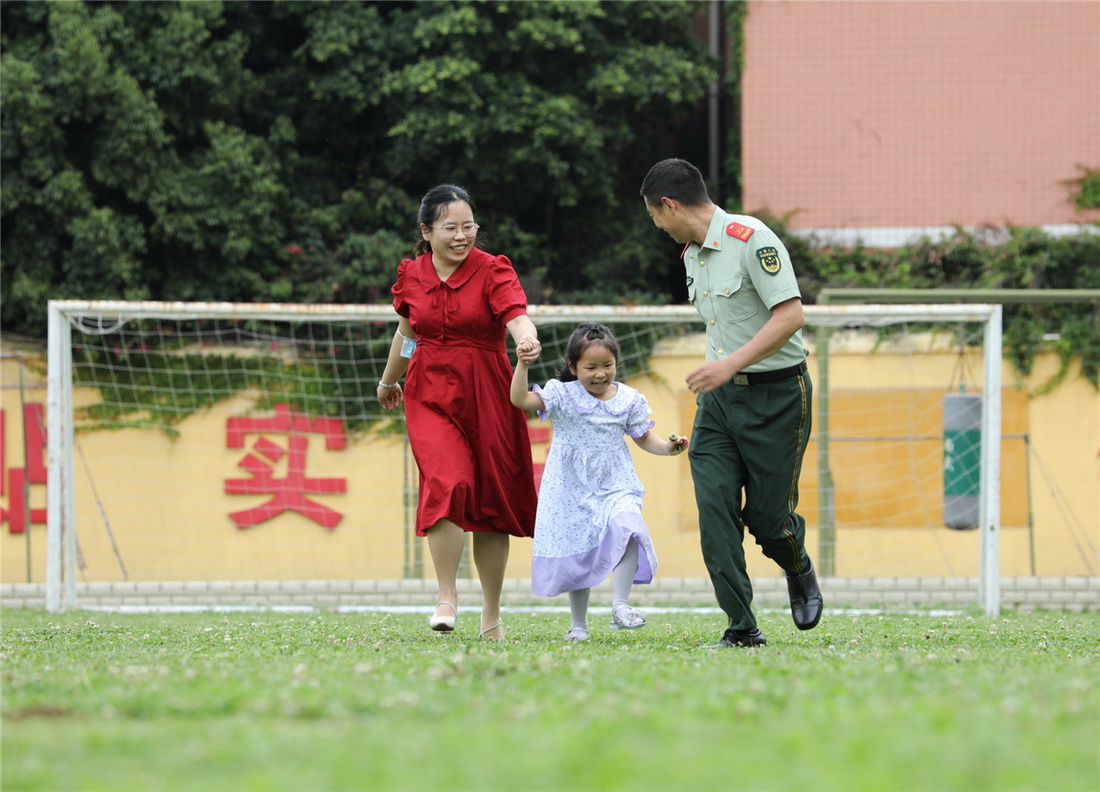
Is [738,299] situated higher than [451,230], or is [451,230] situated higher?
[451,230]

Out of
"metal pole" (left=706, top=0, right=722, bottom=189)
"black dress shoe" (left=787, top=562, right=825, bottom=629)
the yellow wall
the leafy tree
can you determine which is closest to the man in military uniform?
"black dress shoe" (left=787, top=562, right=825, bottom=629)

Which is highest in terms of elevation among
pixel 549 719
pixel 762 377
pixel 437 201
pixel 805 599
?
pixel 437 201

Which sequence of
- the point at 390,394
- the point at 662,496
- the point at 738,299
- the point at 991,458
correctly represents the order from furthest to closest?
1. the point at 662,496
2. the point at 991,458
3. the point at 390,394
4. the point at 738,299

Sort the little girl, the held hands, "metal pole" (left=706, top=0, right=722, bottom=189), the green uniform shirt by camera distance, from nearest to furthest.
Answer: the green uniform shirt < the held hands < the little girl < "metal pole" (left=706, top=0, right=722, bottom=189)

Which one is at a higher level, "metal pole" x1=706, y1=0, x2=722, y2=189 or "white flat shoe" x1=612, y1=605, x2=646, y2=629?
"metal pole" x1=706, y1=0, x2=722, y2=189

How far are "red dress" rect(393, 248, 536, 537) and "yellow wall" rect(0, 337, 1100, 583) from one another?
295 inches

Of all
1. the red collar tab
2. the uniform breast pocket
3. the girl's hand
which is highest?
the red collar tab

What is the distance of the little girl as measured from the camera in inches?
225

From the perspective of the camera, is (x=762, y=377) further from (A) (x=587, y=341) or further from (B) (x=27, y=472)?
(B) (x=27, y=472)

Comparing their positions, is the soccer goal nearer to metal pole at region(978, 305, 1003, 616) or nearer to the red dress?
metal pole at region(978, 305, 1003, 616)

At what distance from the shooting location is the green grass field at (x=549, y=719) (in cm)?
231

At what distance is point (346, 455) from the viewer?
1384cm

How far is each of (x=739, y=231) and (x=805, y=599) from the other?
1.61 metres

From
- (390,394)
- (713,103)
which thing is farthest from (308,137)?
(390,394)
